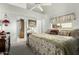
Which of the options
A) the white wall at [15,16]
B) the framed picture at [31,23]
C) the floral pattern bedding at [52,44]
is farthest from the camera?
the framed picture at [31,23]

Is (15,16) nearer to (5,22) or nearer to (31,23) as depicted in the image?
(5,22)

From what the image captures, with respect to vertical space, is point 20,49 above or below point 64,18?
below

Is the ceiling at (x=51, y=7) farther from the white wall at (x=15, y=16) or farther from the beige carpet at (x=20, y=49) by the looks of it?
the beige carpet at (x=20, y=49)

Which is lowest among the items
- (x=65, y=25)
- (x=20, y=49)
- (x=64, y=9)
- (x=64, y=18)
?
(x=20, y=49)

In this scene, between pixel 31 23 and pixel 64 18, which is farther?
pixel 31 23

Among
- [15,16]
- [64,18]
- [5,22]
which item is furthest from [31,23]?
[64,18]

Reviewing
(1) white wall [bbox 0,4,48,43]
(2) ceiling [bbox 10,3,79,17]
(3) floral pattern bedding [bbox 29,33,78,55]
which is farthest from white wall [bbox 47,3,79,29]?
(3) floral pattern bedding [bbox 29,33,78,55]

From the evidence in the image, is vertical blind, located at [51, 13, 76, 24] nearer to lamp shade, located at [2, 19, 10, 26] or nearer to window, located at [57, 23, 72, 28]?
window, located at [57, 23, 72, 28]

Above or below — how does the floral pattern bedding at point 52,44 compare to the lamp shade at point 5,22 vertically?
below

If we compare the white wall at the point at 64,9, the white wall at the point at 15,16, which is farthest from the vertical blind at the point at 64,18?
the white wall at the point at 15,16

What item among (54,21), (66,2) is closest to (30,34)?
(54,21)

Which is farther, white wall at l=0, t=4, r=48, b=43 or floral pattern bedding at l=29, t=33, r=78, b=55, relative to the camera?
white wall at l=0, t=4, r=48, b=43

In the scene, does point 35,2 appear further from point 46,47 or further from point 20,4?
point 46,47

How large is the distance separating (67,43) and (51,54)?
331 mm
